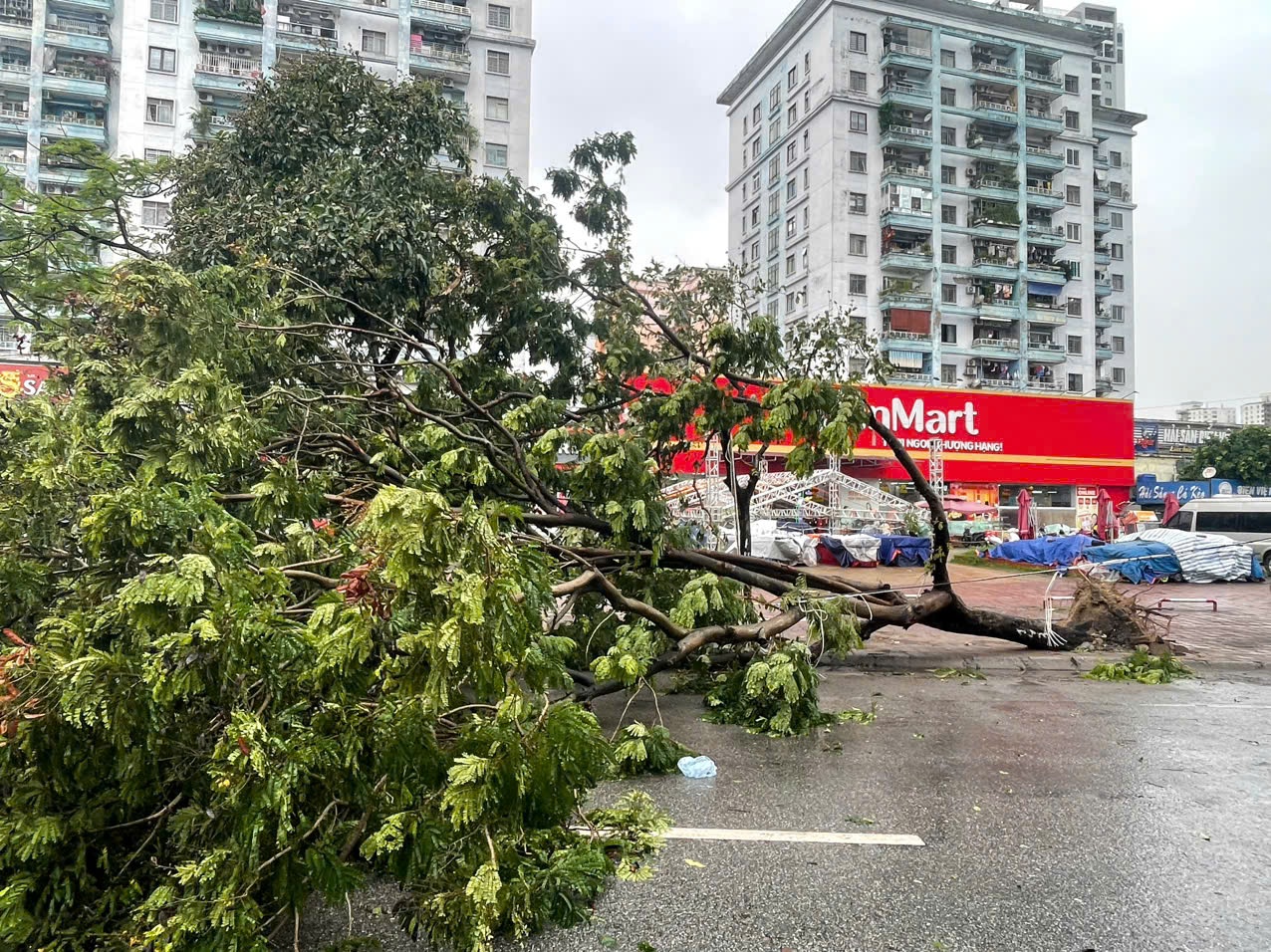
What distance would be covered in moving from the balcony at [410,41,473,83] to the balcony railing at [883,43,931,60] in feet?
74.6

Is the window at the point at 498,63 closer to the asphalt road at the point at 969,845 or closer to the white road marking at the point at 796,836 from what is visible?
the asphalt road at the point at 969,845

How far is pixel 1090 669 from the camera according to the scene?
7.99 metres

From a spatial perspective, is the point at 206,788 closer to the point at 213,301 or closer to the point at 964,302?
the point at 213,301

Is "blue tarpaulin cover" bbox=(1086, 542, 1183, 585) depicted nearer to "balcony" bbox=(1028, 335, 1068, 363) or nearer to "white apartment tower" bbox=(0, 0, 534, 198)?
"balcony" bbox=(1028, 335, 1068, 363)

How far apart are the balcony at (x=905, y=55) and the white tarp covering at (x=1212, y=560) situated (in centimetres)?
3366

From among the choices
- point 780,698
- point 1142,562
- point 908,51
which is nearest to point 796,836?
point 780,698

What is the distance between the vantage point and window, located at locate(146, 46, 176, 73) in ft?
112

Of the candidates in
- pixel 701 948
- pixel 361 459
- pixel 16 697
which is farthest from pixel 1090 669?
pixel 16 697

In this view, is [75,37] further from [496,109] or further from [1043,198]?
[1043,198]

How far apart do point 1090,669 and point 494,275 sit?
7761 millimetres

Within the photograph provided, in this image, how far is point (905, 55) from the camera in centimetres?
4238

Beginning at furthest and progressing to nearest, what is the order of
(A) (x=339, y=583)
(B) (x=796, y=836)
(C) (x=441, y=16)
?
(C) (x=441, y=16) → (B) (x=796, y=836) → (A) (x=339, y=583)

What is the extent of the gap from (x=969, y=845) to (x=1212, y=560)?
18.2 metres

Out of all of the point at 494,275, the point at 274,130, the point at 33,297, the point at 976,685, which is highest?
the point at 274,130
